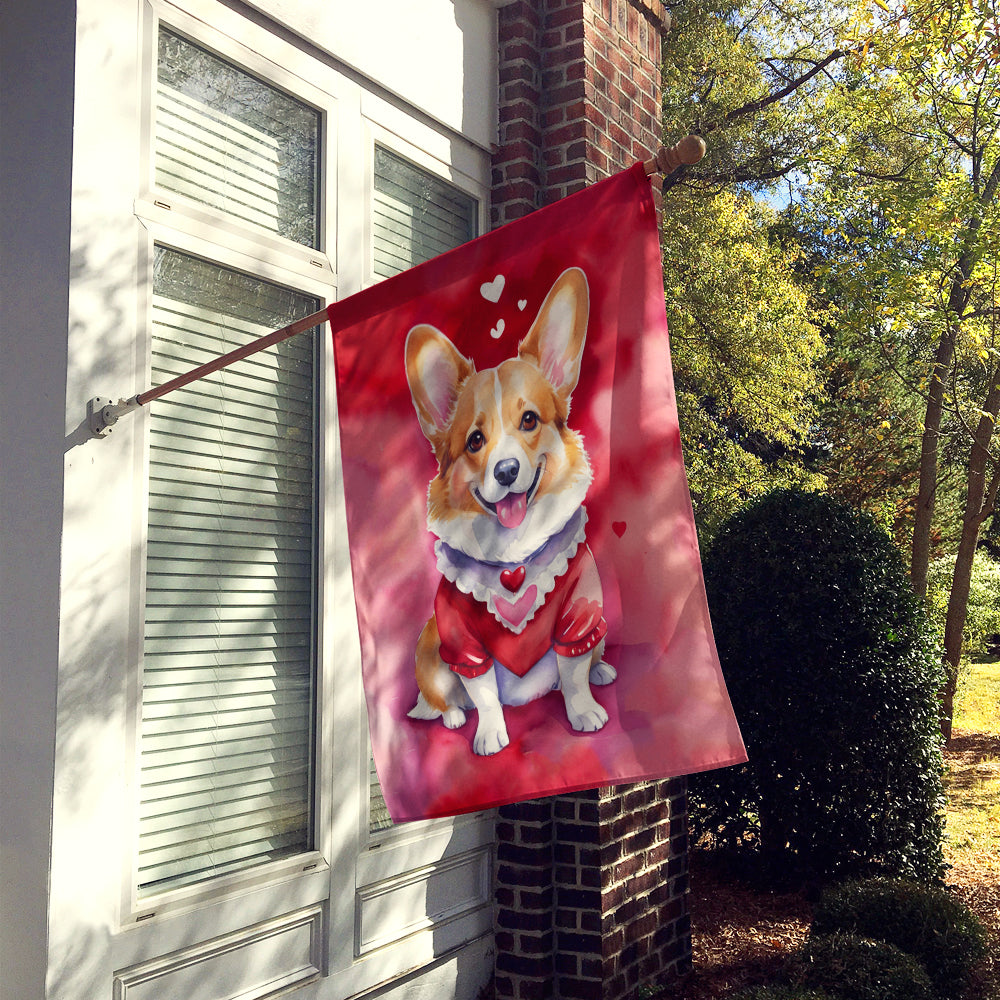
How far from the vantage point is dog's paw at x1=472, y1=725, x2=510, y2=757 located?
8.27 ft

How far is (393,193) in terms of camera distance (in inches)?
169

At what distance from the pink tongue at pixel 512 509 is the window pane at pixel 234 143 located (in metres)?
1.68

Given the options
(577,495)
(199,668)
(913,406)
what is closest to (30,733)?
(199,668)

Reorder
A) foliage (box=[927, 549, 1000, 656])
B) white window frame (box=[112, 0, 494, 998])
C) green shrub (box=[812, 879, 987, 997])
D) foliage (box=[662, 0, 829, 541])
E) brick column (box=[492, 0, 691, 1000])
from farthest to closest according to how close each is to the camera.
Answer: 1. foliage (box=[927, 549, 1000, 656])
2. foliage (box=[662, 0, 829, 541])
3. green shrub (box=[812, 879, 987, 997])
4. brick column (box=[492, 0, 691, 1000])
5. white window frame (box=[112, 0, 494, 998])

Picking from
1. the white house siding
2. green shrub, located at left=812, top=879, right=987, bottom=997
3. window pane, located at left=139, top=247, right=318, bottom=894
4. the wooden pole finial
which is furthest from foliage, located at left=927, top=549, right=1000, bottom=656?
the wooden pole finial

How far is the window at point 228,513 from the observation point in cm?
318

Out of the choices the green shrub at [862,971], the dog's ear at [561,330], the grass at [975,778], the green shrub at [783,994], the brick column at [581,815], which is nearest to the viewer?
the dog's ear at [561,330]

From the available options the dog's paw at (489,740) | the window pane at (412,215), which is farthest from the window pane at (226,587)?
the dog's paw at (489,740)

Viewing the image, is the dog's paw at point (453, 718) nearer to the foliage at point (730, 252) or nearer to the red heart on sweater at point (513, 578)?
the red heart on sweater at point (513, 578)

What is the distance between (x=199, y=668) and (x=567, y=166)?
2.95m

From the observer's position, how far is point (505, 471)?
2.53 meters

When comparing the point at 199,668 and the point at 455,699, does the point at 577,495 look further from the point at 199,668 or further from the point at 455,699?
the point at 199,668

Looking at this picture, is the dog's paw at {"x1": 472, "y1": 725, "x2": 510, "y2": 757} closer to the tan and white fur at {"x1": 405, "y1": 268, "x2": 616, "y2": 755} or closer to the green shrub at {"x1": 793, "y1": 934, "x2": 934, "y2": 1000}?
the tan and white fur at {"x1": 405, "y1": 268, "x2": 616, "y2": 755}

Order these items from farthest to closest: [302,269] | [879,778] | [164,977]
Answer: [879,778] → [302,269] → [164,977]
